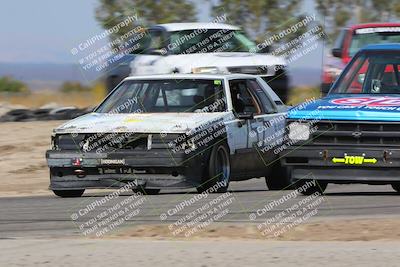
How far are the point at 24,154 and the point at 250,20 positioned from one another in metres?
19.8

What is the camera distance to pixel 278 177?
14.6 meters

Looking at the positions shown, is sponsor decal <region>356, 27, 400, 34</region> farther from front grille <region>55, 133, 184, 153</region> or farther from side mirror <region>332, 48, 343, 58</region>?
front grille <region>55, 133, 184, 153</region>

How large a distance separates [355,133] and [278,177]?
7.75 feet


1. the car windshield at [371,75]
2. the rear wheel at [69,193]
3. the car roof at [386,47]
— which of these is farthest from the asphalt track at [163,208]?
the car roof at [386,47]

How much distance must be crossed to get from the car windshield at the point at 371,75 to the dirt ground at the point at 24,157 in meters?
4.17

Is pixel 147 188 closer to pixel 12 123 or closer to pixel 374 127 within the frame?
pixel 374 127

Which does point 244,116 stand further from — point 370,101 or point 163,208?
point 163,208

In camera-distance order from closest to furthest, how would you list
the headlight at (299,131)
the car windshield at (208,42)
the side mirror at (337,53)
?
the headlight at (299,131)
the side mirror at (337,53)
the car windshield at (208,42)

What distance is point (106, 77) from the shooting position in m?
22.9

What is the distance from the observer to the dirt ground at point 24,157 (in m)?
16.4

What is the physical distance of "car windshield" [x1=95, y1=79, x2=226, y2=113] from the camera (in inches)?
547

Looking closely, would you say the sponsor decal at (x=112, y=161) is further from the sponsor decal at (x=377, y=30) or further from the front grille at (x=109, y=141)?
the sponsor decal at (x=377, y=30)

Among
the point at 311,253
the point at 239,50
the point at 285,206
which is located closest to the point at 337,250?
the point at 311,253

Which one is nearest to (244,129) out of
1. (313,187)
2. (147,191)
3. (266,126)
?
(266,126)
